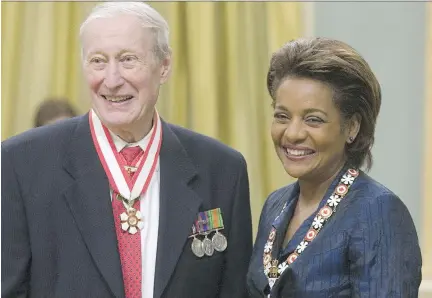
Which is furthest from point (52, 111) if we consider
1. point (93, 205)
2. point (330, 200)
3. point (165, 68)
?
point (330, 200)

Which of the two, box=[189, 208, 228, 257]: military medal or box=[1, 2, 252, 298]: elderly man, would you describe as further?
box=[189, 208, 228, 257]: military medal

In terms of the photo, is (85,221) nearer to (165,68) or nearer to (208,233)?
(208,233)


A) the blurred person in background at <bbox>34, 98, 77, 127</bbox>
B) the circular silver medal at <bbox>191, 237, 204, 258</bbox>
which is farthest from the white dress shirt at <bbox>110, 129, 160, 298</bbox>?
the blurred person in background at <bbox>34, 98, 77, 127</bbox>

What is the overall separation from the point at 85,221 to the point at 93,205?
49mm

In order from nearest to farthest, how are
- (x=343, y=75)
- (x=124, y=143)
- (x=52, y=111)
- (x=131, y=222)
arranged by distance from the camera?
(x=343, y=75), (x=131, y=222), (x=124, y=143), (x=52, y=111)

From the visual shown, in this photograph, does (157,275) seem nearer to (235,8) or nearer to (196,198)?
(196,198)

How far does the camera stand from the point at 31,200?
9.01 ft

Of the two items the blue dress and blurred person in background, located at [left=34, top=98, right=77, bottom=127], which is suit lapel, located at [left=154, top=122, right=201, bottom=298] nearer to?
the blue dress

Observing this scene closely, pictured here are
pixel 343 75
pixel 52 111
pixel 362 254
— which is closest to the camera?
pixel 362 254

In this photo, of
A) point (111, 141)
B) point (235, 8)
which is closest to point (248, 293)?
point (111, 141)

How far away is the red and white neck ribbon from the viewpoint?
111 inches

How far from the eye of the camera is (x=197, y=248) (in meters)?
2.86

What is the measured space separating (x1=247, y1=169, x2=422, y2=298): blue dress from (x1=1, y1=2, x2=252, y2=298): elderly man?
29 cm

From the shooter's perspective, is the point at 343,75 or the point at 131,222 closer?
the point at 343,75
